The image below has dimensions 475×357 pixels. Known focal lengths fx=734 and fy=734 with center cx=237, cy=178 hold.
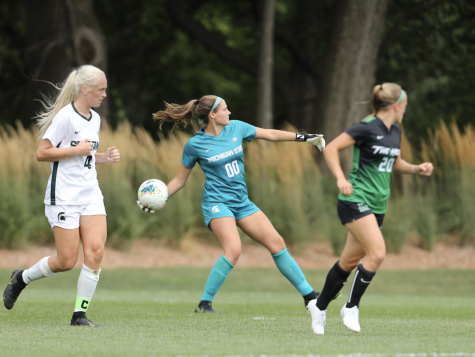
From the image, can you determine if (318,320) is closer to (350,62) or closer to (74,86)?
(74,86)

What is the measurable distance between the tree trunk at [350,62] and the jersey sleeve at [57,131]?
37.8ft

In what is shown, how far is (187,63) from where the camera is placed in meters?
28.1

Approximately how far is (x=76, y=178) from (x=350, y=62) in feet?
38.7

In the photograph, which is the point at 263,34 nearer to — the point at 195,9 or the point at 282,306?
the point at 195,9

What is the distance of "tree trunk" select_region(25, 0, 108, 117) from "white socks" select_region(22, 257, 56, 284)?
10647 mm

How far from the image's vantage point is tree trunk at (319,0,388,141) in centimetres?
1692

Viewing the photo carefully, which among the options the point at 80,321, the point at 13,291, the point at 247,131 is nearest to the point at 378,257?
the point at 247,131

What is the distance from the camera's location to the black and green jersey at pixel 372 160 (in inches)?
230

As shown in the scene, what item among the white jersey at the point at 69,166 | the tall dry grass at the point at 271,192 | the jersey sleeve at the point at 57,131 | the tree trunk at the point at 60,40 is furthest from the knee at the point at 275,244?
the tree trunk at the point at 60,40

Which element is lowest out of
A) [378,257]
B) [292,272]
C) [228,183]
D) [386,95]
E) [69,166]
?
[292,272]

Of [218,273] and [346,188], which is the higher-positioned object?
[346,188]

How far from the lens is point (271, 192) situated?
588 inches

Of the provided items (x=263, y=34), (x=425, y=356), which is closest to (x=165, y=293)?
(x=425, y=356)

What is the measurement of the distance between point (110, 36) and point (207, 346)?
20346 mm
